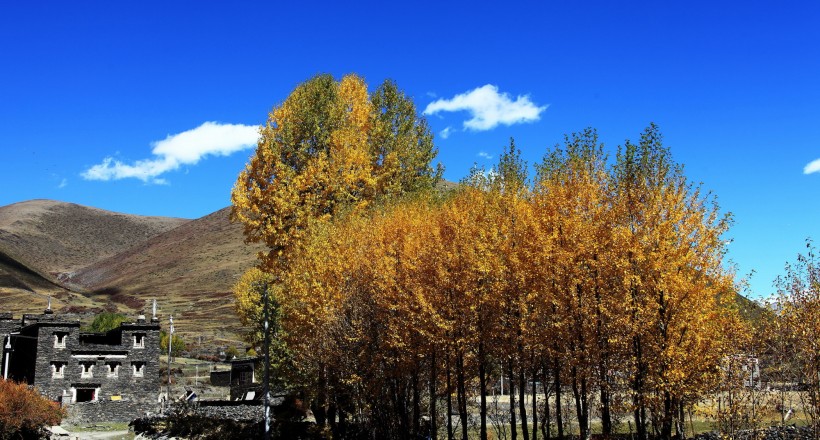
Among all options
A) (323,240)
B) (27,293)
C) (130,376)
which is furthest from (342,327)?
(27,293)

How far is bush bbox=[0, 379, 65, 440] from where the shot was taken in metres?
46.8

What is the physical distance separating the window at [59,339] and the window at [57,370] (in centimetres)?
149

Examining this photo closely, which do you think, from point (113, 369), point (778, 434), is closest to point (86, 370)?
point (113, 369)

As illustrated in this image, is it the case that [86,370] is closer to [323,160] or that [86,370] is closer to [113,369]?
[113,369]

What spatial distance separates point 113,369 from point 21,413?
15.4 metres

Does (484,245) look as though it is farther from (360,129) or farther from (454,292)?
(360,129)

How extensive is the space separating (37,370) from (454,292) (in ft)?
149

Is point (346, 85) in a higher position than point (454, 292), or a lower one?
higher

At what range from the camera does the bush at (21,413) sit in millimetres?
46812

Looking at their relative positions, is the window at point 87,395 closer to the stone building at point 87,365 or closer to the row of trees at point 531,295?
the stone building at point 87,365

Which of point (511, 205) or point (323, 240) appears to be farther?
point (323, 240)

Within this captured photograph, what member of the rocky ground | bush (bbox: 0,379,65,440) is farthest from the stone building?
the rocky ground

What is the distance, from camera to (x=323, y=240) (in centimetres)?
3566

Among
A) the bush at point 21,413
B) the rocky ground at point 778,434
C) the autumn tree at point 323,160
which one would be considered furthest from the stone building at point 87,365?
the rocky ground at point 778,434
